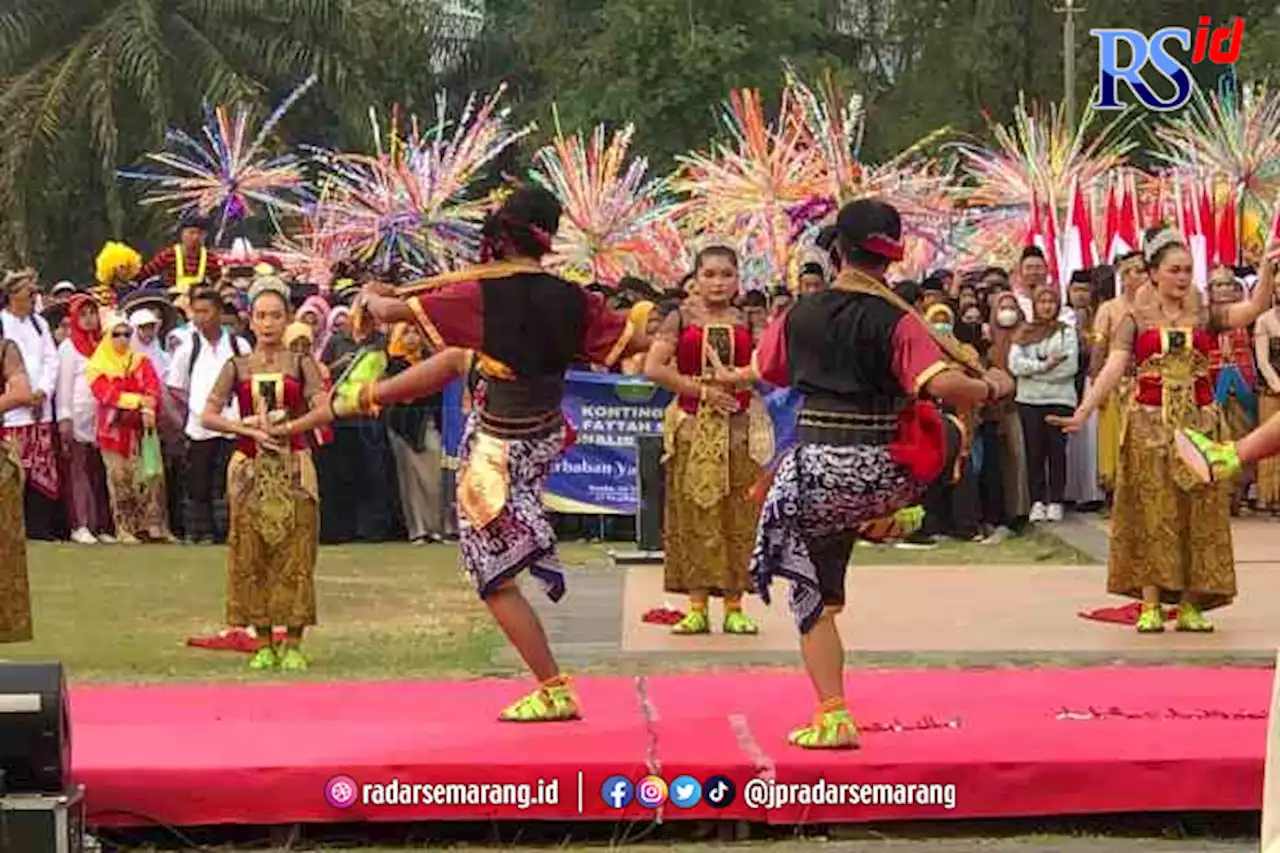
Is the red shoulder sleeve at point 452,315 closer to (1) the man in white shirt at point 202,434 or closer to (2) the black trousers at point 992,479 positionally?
(1) the man in white shirt at point 202,434

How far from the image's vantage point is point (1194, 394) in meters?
10.2

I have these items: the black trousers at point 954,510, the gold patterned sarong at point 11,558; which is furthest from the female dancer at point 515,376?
the black trousers at point 954,510

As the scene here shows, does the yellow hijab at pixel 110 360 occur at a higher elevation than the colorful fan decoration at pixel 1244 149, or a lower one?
lower

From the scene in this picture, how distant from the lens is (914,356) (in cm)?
720

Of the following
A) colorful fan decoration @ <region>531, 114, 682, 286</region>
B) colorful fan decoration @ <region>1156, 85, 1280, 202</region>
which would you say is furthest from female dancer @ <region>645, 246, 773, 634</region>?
colorful fan decoration @ <region>1156, 85, 1280, 202</region>

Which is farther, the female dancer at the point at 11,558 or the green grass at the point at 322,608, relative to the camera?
the green grass at the point at 322,608

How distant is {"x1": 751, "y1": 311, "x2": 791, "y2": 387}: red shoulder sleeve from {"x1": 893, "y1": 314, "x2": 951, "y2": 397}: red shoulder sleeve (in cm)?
44

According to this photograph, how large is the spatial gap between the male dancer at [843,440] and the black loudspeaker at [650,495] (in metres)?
6.19

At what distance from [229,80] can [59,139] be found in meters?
2.28

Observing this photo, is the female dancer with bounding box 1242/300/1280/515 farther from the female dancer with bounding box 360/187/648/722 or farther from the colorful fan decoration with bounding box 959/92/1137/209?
the female dancer with bounding box 360/187/648/722

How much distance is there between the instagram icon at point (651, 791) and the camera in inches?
275

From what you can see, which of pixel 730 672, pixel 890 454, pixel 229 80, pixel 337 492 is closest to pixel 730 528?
pixel 730 672

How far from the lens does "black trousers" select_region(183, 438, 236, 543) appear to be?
15.8 m

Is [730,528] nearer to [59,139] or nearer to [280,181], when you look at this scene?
[280,181]
